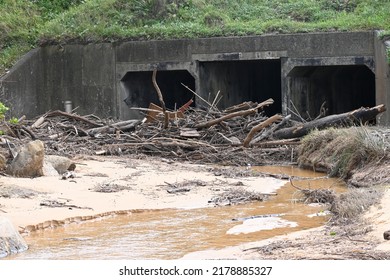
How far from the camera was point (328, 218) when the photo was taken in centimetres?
1195

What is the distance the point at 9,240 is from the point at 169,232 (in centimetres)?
224

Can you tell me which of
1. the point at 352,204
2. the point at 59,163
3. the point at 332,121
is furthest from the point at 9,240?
the point at 332,121

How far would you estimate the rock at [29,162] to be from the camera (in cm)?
1505

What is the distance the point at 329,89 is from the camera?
27.8 meters

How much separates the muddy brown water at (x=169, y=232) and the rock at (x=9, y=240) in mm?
105

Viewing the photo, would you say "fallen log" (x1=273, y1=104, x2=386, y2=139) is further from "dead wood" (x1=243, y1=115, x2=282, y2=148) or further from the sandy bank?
the sandy bank

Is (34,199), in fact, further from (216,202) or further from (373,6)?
(373,6)

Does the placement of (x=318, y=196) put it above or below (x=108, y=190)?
below

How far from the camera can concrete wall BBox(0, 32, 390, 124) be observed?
24.1 meters

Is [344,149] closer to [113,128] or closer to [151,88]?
[113,128]

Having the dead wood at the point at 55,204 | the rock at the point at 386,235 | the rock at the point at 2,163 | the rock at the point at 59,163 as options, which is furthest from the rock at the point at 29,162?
the rock at the point at 386,235

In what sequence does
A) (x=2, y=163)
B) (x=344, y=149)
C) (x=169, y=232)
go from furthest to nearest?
(x=344, y=149)
(x=2, y=163)
(x=169, y=232)

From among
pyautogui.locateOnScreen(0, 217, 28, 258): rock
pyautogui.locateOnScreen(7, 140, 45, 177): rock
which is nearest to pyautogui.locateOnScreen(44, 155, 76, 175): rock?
pyautogui.locateOnScreen(7, 140, 45, 177): rock

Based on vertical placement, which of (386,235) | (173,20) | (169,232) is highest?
(173,20)
